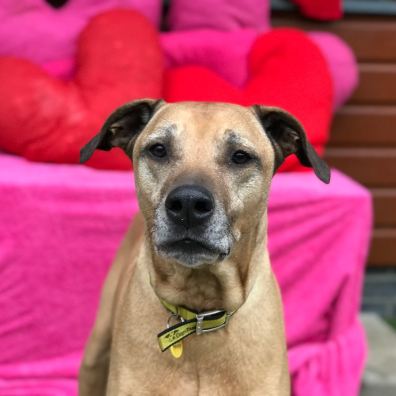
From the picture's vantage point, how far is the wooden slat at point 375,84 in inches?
154

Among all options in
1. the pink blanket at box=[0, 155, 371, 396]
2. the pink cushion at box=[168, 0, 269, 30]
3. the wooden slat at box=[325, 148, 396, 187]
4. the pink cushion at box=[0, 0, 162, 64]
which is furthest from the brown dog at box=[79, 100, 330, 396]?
the wooden slat at box=[325, 148, 396, 187]

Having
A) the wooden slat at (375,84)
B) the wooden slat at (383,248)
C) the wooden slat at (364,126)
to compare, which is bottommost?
the wooden slat at (383,248)

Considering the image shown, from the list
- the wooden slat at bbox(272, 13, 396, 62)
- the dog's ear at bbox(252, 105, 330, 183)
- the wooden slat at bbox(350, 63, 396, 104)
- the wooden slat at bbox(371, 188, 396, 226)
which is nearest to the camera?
the dog's ear at bbox(252, 105, 330, 183)

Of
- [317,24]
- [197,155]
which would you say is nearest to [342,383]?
[197,155]

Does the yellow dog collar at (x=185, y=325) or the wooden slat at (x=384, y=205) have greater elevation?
the yellow dog collar at (x=185, y=325)

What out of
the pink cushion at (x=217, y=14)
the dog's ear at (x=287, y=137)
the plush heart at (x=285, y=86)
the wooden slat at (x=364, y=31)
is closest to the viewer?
the dog's ear at (x=287, y=137)

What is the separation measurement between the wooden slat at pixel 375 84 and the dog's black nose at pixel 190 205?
2513 mm

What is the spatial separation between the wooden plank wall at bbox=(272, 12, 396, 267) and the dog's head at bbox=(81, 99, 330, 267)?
74.3 inches

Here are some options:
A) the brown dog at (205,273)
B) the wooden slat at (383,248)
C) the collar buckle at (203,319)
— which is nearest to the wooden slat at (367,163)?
the wooden slat at (383,248)

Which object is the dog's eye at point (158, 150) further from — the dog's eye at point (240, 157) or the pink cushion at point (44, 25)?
the pink cushion at point (44, 25)

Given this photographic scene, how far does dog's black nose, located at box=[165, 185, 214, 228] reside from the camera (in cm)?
167

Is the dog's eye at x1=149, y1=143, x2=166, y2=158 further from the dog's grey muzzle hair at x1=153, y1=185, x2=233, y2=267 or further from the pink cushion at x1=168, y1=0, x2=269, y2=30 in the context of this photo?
the pink cushion at x1=168, y1=0, x2=269, y2=30

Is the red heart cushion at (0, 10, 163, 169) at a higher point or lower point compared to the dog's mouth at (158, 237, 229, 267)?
lower

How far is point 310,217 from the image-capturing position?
2.99 metres
